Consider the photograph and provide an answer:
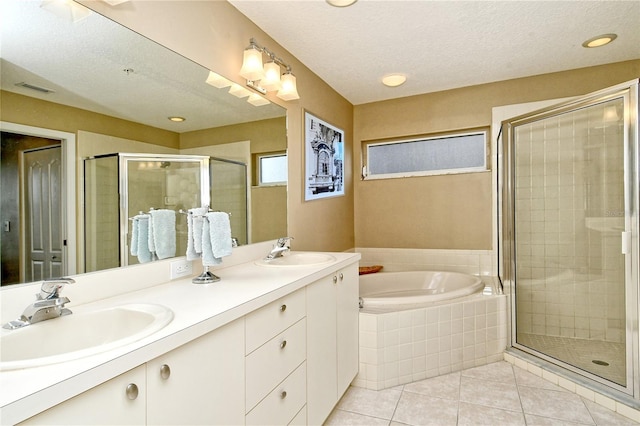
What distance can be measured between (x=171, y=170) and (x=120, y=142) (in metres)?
0.27

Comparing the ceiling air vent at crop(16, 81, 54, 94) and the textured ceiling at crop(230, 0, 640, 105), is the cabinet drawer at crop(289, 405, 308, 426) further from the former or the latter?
the textured ceiling at crop(230, 0, 640, 105)

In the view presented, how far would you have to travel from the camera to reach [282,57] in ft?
7.96

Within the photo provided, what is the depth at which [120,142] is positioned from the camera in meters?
1.35

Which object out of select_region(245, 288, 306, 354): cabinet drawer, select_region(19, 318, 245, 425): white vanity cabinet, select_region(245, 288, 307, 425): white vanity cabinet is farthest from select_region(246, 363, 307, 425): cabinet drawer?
Answer: select_region(245, 288, 306, 354): cabinet drawer

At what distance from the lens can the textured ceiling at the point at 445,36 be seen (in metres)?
2.01

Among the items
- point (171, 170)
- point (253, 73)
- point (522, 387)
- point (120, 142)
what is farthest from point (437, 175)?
point (120, 142)

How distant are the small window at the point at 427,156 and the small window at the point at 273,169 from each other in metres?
1.58

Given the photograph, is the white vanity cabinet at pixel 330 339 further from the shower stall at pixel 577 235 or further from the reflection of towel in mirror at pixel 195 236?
the shower stall at pixel 577 235

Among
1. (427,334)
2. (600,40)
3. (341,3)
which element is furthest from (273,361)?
(600,40)

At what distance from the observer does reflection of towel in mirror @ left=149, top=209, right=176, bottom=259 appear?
4.78 feet

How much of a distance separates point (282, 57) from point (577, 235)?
2581 millimetres

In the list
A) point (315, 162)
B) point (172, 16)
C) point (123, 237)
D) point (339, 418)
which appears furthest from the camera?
point (315, 162)

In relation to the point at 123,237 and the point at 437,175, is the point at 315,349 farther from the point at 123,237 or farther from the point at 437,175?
the point at 437,175

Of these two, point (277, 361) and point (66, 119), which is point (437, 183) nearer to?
point (277, 361)
